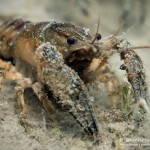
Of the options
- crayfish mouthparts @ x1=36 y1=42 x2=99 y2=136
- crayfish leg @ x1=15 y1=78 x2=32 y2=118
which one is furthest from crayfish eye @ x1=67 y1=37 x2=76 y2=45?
crayfish leg @ x1=15 y1=78 x2=32 y2=118

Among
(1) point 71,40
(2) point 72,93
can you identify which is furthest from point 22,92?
(2) point 72,93

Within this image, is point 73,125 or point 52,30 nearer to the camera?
point 73,125

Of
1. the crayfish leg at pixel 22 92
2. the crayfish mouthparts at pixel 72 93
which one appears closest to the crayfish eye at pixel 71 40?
the crayfish mouthparts at pixel 72 93

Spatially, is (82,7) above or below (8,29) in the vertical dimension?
above

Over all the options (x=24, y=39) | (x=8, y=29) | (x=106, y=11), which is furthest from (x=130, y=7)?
(x=24, y=39)

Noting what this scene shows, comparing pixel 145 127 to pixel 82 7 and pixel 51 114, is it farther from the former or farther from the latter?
pixel 82 7

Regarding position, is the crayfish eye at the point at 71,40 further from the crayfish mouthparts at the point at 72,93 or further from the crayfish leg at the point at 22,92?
the crayfish leg at the point at 22,92

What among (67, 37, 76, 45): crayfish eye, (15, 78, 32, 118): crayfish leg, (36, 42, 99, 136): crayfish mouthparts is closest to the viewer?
(36, 42, 99, 136): crayfish mouthparts

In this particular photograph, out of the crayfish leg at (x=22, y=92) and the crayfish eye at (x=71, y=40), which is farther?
the crayfish eye at (x=71, y=40)

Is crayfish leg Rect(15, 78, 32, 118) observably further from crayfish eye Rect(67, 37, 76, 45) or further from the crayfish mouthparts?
crayfish eye Rect(67, 37, 76, 45)

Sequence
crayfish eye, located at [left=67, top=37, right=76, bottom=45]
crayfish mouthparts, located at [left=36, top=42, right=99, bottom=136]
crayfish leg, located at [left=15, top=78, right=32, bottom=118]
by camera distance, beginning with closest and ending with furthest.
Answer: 1. crayfish mouthparts, located at [left=36, top=42, right=99, bottom=136]
2. crayfish leg, located at [left=15, top=78, right=32, bottom=118]
3. crayfish eye, located at [left=67, top=37, right=76, bottom=45]

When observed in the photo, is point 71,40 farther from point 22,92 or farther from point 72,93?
point 72,93
